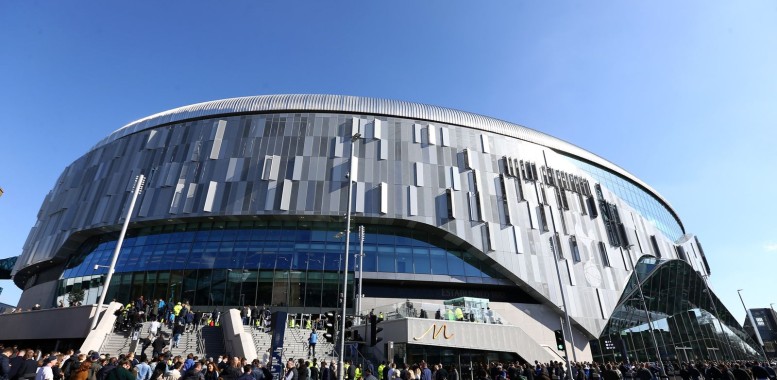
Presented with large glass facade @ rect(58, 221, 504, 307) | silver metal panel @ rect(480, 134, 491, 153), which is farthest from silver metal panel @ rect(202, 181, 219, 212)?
silver metal panel @ rect(480, 134, 491, 153)

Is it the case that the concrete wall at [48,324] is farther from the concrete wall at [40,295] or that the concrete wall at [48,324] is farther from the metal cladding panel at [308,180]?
the metal cladding panel at [308,180]

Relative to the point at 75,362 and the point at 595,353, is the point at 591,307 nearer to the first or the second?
the point at 595,353

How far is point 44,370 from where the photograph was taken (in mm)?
10539

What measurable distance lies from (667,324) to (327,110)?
44.1 meters

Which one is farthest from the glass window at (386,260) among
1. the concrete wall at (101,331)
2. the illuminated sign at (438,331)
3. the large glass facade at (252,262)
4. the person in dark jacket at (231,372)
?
the person in dark jacket at (231,372)

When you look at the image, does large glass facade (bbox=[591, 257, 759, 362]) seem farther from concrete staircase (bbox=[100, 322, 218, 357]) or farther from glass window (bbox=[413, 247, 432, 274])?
concrete staircase (bbox=[100, 322, 218, 357])

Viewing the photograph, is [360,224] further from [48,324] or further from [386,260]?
[48,324]

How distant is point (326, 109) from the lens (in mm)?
42469

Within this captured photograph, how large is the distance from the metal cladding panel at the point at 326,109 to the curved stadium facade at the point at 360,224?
0.76ft

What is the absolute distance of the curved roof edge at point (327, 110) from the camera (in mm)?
42781

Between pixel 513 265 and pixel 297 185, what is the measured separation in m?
22.3

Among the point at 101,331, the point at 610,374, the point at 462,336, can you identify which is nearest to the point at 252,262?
the point at 101,331

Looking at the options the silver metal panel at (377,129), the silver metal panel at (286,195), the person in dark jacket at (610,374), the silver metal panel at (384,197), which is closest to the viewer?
the person in dark jacket at (610,374)

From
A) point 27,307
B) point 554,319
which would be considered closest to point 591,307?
point 554,319
